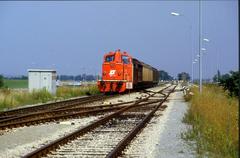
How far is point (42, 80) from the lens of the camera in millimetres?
38344

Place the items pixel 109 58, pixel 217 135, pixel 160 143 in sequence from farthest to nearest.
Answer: pixel 109 58
pixel 160 143
pixel 217 135

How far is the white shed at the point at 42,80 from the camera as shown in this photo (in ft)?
123

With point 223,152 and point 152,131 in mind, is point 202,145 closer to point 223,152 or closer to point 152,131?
point 223,152

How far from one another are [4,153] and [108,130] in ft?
16.6

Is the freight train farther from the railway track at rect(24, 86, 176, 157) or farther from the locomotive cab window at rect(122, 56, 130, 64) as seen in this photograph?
the railway track at rect(24, 86, 176, 157)

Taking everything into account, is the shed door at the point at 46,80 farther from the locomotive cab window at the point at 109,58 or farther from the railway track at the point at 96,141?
the railway track at the point at 96,141

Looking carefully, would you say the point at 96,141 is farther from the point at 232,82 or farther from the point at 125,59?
the point at 125,59

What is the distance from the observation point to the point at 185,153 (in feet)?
36.6

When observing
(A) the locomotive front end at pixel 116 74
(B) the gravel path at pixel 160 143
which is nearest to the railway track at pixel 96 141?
(B) the gravel path at pixel 160 143

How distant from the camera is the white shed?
3764 cm

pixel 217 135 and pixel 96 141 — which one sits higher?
pixel 217 135

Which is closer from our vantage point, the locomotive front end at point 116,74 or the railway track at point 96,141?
the railway track at point 96,141

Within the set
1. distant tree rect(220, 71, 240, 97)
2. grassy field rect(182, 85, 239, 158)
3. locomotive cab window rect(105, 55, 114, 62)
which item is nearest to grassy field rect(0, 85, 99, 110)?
locomotive cab window rect(105, 55, 114, 62)

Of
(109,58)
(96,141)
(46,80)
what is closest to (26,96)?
(46,80)
